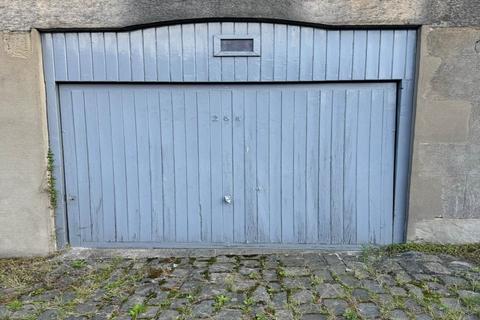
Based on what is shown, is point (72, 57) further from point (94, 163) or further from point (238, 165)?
point (238, 165)

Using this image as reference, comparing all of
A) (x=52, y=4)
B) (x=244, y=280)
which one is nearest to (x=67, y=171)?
(x=52, y=4)

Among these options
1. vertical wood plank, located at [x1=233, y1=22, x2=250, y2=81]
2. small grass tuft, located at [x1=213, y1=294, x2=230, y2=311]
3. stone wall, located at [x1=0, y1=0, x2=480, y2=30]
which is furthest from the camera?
vertical wood plank, located at [x1=233, y1=22, x2=250, y2=81]

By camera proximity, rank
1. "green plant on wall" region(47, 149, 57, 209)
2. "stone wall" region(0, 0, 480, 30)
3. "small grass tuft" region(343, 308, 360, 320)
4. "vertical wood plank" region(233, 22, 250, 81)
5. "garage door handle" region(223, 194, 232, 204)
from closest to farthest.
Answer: "small grass tuft" region(343, 308, 360, 320)
"stone wall" region(0, 0, 480, 30)
"vertical wood plank" region(233, 22, 250, 81)
"green plant on wall" region(47, 149, 57, 209)
"garage door handle" region(223, 194, 232, 204)

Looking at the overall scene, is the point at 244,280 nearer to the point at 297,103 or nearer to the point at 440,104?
the point at 297,103

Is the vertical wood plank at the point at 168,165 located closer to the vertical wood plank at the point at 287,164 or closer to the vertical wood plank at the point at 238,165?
the vertical wood plank at the point at 238,165

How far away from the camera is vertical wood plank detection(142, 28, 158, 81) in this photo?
3.79 meters

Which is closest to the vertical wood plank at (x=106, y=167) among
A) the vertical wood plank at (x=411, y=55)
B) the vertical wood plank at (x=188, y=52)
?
the vertical wood plank at (x=188, y=52)

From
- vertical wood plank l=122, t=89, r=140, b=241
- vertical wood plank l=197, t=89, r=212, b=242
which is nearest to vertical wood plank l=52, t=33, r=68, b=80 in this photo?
vertical wood plank l=122, t=89, r=140, b=241

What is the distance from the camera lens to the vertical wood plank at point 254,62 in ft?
12.4

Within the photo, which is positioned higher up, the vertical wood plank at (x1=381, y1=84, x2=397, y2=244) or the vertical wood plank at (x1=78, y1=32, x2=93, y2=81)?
the vertical wood plank at (x1=78, y1=32, x2=93, y2=81)

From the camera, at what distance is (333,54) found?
3803 mm

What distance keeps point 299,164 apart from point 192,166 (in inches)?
44.2

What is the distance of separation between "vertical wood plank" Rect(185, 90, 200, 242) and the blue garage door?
1cm

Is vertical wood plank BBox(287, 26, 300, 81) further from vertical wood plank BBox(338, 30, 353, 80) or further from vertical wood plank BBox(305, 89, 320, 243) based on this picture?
vertical wood plank BBox(338, 30, 353, 80)
